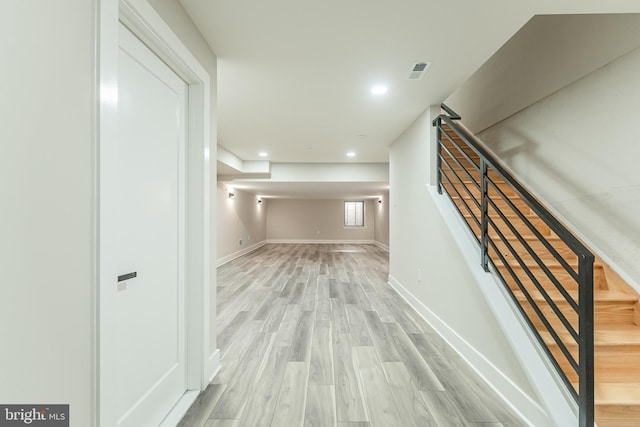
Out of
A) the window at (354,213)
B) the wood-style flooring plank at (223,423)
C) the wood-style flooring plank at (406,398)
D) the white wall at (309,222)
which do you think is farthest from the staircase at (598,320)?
the window at (354,213)

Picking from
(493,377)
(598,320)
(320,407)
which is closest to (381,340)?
(493,377)

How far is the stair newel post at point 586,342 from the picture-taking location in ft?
3.85

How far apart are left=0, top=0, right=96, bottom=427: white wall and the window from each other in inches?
470

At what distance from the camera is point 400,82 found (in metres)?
2.50

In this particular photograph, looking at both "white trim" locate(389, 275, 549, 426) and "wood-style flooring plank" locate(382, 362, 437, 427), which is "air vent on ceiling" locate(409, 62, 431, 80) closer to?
"white trim" locate(389, 275, 549, 426)

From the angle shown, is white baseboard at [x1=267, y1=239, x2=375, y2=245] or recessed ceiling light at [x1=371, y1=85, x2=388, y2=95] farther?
white baseboard at [x1=267, y1=239, x2=375, y2=245]

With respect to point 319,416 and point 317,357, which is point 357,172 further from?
point 319,416

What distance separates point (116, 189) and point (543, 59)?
11.5ft

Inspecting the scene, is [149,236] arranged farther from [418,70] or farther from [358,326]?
[418,70]

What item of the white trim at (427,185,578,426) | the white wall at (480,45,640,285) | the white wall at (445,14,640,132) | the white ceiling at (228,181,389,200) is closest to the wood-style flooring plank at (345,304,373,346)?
the white trim at (427,185,578,426)

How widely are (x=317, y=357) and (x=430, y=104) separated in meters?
2.79

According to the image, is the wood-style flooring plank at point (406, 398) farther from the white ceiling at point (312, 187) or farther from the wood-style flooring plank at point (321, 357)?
the white ceiling at point (312, 187)

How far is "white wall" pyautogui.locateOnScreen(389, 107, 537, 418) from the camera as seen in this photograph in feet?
6.07

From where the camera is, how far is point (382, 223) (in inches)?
416
